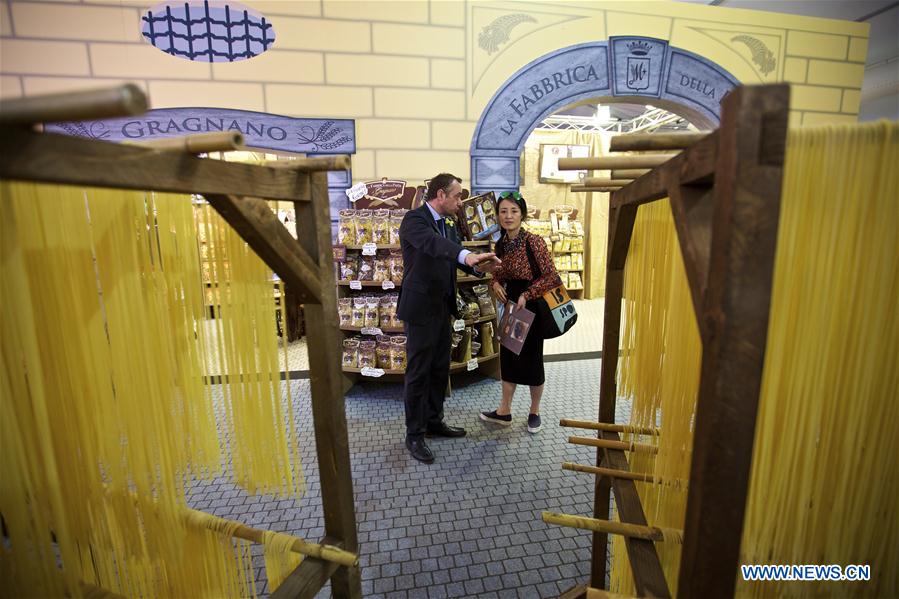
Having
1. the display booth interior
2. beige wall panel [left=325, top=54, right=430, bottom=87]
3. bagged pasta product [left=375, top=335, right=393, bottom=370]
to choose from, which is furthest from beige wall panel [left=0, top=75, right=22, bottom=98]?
the display booth interior

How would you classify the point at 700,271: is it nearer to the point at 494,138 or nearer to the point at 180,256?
the point at 180,256

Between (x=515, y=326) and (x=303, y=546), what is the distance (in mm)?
1756

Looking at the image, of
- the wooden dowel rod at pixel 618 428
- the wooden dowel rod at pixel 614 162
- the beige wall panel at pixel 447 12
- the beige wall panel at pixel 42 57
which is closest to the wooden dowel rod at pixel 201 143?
the wooden dowel rod at pixel 614 162

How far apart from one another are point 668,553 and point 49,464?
1.33 meters

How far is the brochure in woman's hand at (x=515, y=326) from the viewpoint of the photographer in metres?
2.60

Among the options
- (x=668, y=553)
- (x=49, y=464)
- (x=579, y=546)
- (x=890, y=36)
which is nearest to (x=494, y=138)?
(x=579, y=546)

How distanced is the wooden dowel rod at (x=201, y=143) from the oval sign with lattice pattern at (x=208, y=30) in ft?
11.5

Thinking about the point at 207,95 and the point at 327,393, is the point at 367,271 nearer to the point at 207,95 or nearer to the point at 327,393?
the point at 207,95

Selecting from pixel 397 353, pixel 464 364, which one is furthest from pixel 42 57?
pixel 464 364

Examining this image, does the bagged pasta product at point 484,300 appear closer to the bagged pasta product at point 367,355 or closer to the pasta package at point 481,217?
the pasta package at point 481,217

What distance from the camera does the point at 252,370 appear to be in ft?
3.69

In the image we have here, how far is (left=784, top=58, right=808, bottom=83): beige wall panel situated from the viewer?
438 cm

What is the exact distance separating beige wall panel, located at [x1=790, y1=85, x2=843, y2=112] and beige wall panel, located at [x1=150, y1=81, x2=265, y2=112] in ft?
17.3

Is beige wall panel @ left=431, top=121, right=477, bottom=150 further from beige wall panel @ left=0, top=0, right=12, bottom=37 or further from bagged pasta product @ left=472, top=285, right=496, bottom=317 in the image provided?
beige wall panel @ left=0, top=0, right=12, bottom=37
